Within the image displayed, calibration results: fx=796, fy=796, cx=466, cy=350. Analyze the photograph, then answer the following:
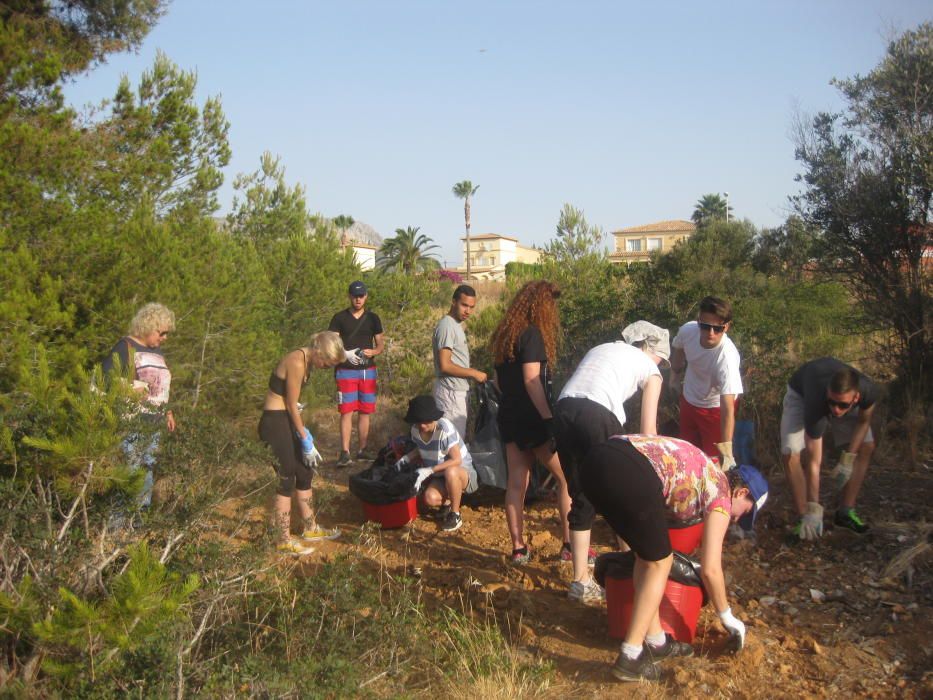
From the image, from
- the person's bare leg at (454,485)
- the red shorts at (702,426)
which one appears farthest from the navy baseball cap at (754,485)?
the person's bare leg at (454,485)

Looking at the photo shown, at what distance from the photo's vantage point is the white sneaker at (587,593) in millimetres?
4012

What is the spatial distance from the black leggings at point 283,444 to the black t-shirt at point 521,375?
1.33 metres

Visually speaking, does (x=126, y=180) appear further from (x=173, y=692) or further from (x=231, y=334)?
(x=173, y=692)

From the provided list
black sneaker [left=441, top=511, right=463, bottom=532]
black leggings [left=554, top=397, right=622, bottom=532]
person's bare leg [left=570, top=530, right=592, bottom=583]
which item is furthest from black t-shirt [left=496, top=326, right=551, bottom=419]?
black sneaker [left=441, top=511, right=463, bottom=532]

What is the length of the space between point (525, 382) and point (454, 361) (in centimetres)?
147

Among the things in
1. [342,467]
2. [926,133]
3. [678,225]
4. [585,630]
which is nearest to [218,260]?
[342,467]

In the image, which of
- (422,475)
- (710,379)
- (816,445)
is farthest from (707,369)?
(422,475)

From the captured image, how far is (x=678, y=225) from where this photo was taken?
61406 mm

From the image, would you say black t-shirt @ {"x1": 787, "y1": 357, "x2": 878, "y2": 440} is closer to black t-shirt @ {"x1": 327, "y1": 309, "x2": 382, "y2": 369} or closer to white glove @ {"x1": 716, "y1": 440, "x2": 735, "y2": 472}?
white glove @ {"x1": 716, "y1": 440, "x2": 735, "y2": 472}

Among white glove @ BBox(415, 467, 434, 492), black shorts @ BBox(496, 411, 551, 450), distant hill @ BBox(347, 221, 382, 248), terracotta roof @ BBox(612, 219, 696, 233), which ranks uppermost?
distant hill @ BBox(347, 221, 382, 248)

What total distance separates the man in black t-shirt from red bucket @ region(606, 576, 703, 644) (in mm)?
3809

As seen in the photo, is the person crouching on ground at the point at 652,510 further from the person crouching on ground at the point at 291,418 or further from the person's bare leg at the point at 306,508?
the person's bare leg at the point at 306,508

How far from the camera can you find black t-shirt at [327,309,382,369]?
721 cm

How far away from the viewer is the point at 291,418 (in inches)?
190
